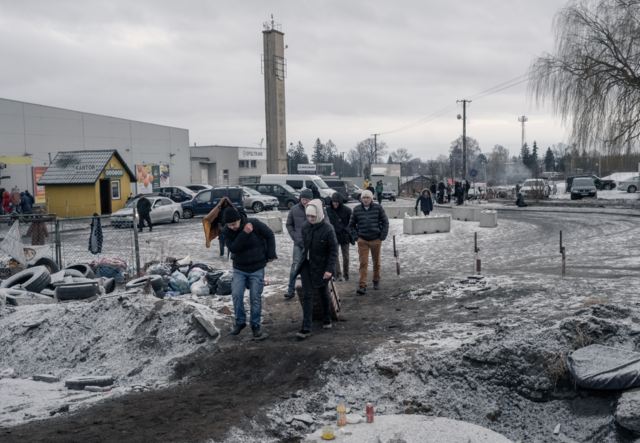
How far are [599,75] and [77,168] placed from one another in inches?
992

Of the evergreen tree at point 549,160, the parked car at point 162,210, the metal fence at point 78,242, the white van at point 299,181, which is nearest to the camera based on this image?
the metal fence at point 78,242

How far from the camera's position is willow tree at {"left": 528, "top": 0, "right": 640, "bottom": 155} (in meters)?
21.3

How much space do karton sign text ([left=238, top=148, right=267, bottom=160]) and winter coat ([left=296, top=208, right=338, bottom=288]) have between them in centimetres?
6566

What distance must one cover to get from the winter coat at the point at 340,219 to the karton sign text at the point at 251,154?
206 feet

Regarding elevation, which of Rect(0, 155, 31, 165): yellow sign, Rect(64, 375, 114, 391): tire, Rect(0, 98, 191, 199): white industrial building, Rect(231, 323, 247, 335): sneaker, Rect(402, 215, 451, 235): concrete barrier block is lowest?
Rect(64, 375, 114, 391): tire

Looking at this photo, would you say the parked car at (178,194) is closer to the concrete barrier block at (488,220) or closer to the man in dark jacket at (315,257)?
the concrete barrier block at (488,220)

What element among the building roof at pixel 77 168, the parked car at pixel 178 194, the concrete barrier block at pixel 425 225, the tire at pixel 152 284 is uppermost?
the building roof at pixel 77 168

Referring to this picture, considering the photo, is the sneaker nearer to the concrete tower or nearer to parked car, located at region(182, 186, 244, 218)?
parked car, located at region(182, 186, 244, 218)

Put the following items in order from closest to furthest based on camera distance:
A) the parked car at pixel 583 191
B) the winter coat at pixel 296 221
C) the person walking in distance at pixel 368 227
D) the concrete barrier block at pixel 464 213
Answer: the person walking in distance at pixel 368 227
the winter coat at pixel 296 221
the concrete barrier block at pixel 464 213
the parked car at pixel 583 191

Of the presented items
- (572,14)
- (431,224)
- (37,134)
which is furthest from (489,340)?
(37,134)

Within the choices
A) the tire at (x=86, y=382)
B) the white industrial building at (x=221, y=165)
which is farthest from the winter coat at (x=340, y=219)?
the white industrial building at (x=221, y=165)

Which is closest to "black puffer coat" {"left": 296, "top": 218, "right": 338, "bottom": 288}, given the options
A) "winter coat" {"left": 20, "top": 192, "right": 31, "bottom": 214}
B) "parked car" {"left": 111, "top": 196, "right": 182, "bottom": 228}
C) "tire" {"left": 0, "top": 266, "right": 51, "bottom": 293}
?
"tire" {"left": 0, "top": 266, "right": 51, "bottom": 293}

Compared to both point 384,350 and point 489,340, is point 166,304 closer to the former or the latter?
point 384,350

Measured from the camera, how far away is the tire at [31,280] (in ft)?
33.8
